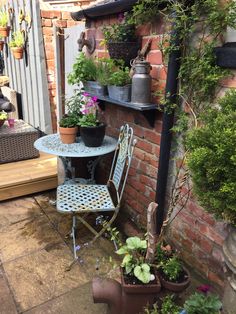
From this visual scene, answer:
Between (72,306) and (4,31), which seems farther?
(4,31)

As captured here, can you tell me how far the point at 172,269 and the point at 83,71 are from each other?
5.86 feet

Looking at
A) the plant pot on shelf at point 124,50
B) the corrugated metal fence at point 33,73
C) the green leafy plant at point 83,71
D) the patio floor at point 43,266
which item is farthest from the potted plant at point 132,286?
the corrugated metal fence at point 33,73

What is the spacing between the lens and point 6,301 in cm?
189

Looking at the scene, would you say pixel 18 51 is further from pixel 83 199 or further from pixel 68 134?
pixel 83 199

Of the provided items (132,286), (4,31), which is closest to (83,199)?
(132,286)

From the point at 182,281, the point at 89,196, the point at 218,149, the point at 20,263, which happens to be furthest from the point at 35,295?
the point at 218,149

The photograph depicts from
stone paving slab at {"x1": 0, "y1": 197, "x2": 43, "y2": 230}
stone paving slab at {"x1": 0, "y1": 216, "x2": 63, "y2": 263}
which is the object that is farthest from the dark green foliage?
stone paving slab at {"x1": 0, "y1": 197, "x2": 43, "y2": 230}

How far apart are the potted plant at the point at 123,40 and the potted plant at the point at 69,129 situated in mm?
680

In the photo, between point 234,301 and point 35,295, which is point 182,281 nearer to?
point 234,301

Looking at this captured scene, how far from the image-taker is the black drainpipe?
183 centimetres

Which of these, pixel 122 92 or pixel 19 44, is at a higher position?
pixel 19 44

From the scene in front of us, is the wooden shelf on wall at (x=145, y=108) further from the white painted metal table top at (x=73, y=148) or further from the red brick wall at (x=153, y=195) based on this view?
the white painted metal table top at (x=73, y=148)

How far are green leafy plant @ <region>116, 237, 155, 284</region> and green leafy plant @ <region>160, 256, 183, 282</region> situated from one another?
0.10m

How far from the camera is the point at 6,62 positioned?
18.8 feet
